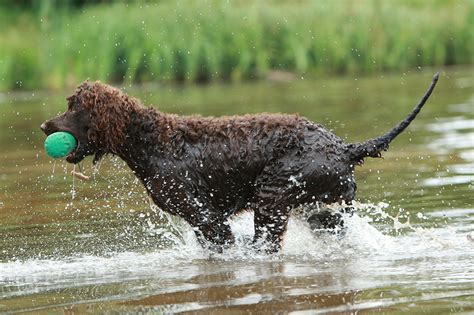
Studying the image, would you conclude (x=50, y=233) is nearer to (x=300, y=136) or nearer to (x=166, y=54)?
(x=300, y=136)

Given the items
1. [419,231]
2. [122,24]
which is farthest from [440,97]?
[419,231]

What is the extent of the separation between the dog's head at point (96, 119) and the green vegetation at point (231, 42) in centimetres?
1678

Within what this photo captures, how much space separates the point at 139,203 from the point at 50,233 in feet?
5.20

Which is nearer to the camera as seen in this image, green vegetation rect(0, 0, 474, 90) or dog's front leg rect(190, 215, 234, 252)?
dog's front leg rect(190, 215, 234, 252)

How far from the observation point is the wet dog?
26.1 feet

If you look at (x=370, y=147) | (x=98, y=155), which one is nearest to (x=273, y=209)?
(x=370, y=147)

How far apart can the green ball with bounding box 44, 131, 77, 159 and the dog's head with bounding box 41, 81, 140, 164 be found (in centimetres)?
5

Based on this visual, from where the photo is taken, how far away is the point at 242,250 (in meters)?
8.31

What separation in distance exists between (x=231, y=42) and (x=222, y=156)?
1788cm

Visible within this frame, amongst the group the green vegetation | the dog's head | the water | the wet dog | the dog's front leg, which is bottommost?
the water

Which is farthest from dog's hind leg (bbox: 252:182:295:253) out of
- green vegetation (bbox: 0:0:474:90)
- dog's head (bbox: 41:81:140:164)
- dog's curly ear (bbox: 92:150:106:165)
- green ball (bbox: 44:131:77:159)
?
green vegetation (bbox: 0:0:474:90)

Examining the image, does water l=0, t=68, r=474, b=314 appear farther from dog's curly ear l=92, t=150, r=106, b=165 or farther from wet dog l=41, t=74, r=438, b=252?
wet dog l=41, t=74, r=438, b=252

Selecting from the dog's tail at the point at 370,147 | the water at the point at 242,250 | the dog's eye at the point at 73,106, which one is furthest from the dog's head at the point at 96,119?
the dog's tail at the point at 370,147

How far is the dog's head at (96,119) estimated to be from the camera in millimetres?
8234
